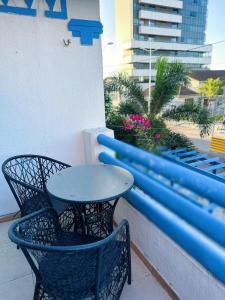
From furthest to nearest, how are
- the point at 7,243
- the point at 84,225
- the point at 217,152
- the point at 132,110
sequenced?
the point at 217,152, the point at 132,110, the point at 7,243, the point at 84,225

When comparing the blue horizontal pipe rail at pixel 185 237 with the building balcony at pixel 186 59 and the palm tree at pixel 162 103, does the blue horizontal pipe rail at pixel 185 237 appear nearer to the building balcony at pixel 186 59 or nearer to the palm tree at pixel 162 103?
the palm tree at pixel 162 103

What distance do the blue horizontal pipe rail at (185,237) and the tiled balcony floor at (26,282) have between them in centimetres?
42

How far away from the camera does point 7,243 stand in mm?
2088

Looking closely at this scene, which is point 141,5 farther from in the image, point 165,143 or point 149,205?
point 149,205

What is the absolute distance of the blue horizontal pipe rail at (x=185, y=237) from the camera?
45.1 inches

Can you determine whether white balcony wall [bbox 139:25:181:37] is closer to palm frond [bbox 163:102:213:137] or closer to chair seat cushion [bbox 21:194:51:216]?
palm frond [bbox 163:102:213:137]

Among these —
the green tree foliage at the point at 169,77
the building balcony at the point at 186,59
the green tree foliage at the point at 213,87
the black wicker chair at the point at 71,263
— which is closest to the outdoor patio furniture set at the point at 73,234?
the black wicker chair at the point at 71,263

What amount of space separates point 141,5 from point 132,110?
126ft

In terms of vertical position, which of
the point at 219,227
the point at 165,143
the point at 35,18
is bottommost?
the point at 165,143

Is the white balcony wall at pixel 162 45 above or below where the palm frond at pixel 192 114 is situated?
above

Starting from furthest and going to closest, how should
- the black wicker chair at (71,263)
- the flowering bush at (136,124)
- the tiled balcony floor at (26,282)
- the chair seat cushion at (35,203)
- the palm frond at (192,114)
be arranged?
the palm frond at (192,114) < the flowering bush at (136,124) < the chair seat cushion at (35,203) < the tiled balcony floor at (26,282) < the black wicker chair at (71,263)

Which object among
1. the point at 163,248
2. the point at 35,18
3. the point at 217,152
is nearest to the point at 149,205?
the point at 163,248

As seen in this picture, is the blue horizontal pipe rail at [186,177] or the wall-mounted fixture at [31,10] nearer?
the blue horizontal pipe rail at [186,177]

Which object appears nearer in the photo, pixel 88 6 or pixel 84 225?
pixel 84 225
